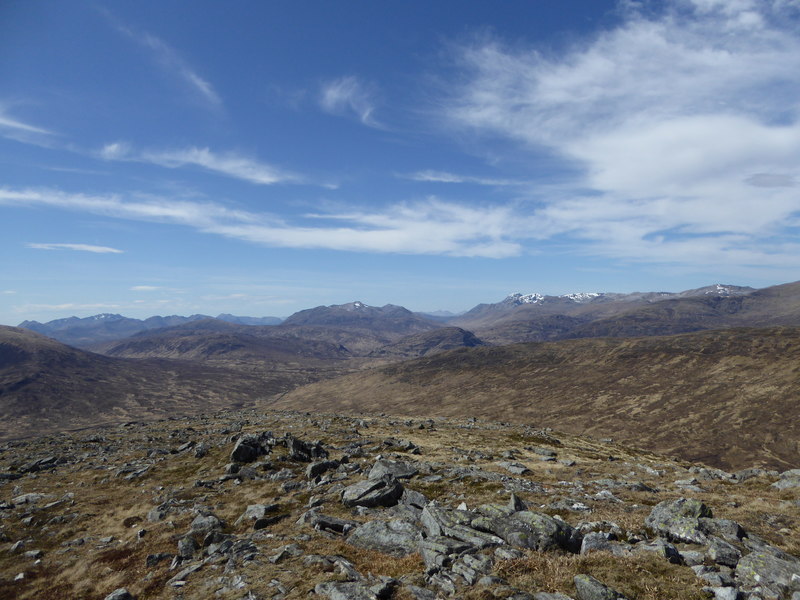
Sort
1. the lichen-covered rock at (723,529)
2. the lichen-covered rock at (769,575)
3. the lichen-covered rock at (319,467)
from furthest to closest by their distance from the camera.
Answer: the lichen-covered rock at (319,467)
the lichen-covered rock at (723,529)
the lichen-covered rock at (769,575)

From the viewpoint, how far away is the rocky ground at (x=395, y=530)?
15.4 metres

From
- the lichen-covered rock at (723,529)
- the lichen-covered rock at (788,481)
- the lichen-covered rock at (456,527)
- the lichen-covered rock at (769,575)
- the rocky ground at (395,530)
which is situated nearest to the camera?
the lichen-covered rock at (769,575)

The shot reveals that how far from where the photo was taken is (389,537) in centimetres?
2075

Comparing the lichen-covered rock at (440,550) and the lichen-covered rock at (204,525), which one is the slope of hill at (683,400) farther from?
the lichen-covered rock at (204,525)

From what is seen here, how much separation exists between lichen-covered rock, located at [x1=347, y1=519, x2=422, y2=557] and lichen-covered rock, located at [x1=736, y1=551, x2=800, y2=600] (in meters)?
13.5

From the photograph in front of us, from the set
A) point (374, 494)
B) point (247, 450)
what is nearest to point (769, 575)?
point (374, 494)

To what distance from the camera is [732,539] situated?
18141mm

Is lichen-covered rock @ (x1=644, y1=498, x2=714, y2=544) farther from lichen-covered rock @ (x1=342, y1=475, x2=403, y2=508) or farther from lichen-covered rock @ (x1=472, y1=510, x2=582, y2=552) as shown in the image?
lichen-covered rock @ (x1=342, y1=475, x2=403, y2=508)

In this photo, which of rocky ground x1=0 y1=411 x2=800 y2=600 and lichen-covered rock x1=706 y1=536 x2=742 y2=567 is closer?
rocky ground x1=0 y1=411 x2=800 y2=600

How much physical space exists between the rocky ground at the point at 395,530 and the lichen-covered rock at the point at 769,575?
6cm

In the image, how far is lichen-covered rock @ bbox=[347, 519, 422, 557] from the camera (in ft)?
65.0

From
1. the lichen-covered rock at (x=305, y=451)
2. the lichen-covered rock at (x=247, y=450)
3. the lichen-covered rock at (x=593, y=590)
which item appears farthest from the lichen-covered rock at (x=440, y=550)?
the lichen-covered rock at (x=247, y=450)

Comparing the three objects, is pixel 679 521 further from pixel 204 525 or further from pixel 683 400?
pixel 683 400

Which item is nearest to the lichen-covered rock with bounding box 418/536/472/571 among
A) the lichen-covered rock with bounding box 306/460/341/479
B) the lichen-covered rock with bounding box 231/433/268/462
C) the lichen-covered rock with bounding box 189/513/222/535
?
the lichen-covered rock with bounding box 189/513/222/535
